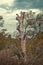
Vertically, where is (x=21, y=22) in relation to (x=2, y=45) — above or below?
above

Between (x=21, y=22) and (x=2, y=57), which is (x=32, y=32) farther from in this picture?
(x=2, y=57)

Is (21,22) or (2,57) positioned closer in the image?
(2,57)

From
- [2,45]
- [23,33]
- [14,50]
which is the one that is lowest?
[2,45]

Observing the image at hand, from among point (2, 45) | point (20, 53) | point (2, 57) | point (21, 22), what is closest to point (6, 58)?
point (2, 57)

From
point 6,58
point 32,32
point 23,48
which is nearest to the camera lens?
point 6,58

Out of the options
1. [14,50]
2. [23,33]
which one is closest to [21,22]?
[23,33]

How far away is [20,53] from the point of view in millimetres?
37844

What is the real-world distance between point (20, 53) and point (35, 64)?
6.93m

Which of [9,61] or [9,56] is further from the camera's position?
[9,56]

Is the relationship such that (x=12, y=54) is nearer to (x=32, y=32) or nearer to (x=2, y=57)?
→ (x=2, y=57)

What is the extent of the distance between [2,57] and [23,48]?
567 cm

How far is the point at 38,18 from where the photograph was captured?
178 ft

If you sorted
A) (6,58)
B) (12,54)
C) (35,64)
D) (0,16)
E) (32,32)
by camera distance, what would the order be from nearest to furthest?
(35,64) → (6,58) → (12,54) → (32,32) → (0,16)

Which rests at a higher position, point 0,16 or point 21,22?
point 21,22
